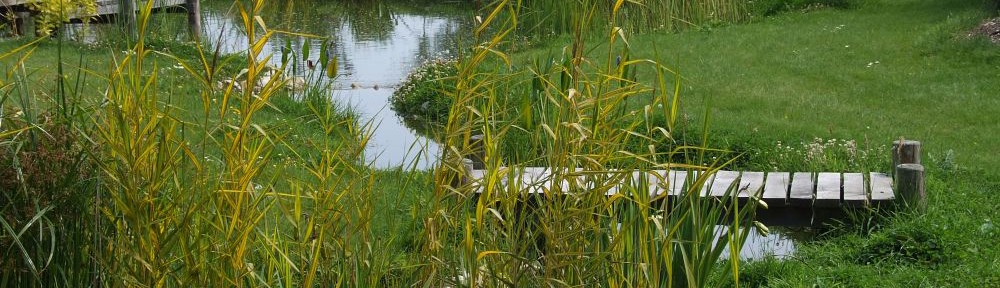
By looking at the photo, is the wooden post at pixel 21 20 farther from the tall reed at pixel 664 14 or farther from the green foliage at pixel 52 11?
the tall reed at pixel 664 14

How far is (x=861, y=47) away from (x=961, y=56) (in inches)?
A: 51.5

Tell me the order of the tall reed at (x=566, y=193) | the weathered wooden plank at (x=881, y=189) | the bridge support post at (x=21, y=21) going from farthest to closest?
the bridge support post at (x=21, y=21) < the weathered wooden plank at (x=881, y=189) < the tall reed at (x=566, y=193)

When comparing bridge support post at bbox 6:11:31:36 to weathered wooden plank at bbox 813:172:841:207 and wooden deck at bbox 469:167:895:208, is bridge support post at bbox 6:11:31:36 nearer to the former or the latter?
wooden deck at bbox 469:167:895:208

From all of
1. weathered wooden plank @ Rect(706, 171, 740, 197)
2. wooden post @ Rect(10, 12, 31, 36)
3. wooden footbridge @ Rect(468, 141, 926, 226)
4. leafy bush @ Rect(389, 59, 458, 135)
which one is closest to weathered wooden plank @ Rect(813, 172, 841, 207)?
wooden footbridge @ Rect(468, 141, 926, 226)

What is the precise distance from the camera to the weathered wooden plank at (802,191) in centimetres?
634

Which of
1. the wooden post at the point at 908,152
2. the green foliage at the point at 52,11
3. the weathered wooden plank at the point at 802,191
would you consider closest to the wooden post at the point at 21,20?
the green foliage at the point at 52,11

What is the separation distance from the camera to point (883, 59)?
11414 millimetres

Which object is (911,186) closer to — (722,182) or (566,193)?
(722,182)

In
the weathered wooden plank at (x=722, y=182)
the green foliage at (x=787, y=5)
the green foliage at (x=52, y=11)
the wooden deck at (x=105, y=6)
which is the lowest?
the weathered wooden plank at (x=722, y=182)

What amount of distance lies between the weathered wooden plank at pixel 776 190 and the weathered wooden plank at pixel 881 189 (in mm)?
449

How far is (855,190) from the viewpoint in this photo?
6.37 m

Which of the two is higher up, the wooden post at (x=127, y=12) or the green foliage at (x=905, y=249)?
the wooden post at (x=127, y=12)

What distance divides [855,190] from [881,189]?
13 centimetres

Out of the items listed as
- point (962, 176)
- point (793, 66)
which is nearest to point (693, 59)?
point (793, 66)
